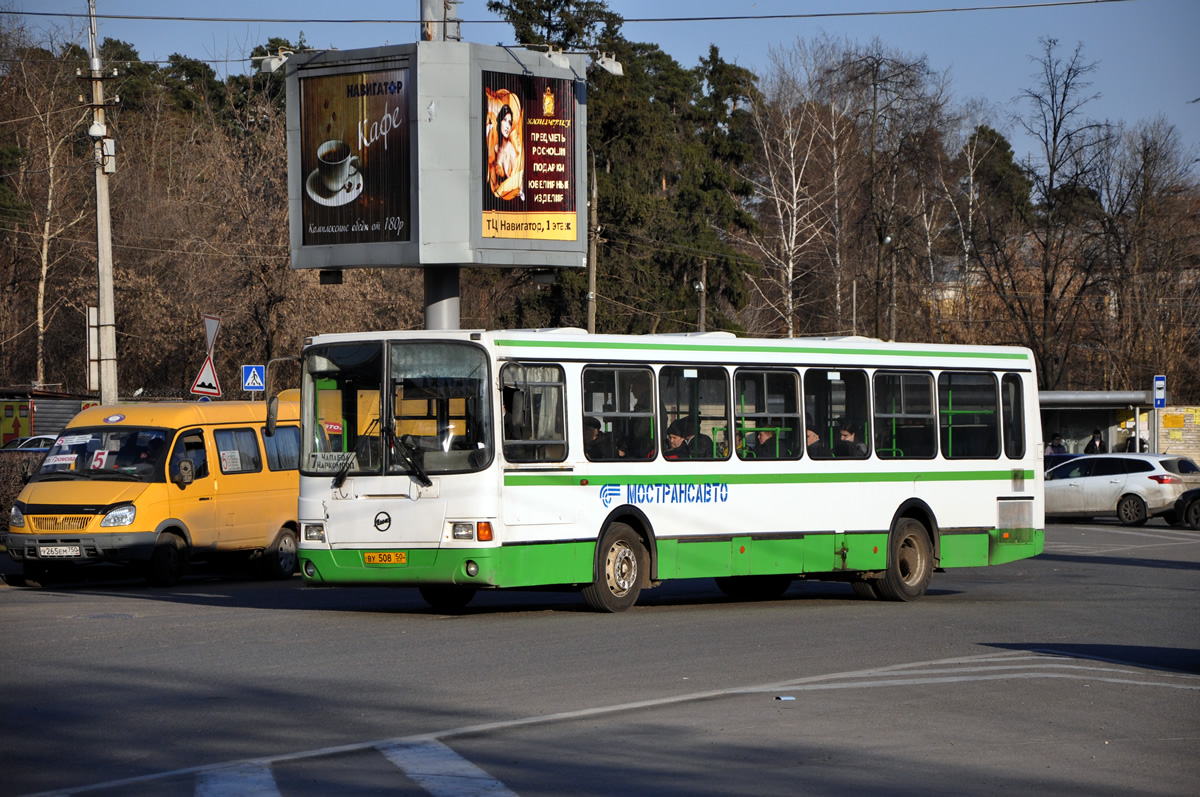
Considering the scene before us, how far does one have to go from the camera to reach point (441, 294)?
2725 cm

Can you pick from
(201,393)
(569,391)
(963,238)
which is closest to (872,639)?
(569,391)

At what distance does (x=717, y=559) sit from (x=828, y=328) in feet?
162

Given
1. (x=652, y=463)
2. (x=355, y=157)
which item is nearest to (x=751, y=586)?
(x=652, y=463)

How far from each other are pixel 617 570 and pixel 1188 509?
72.6ft

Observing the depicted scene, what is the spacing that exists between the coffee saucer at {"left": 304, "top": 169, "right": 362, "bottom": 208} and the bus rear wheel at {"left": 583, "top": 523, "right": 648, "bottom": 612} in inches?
537

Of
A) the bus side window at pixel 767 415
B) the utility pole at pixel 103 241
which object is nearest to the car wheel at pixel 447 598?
the bus side window at pixel 767 415

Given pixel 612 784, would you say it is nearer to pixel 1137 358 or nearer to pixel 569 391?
pixel 569 391

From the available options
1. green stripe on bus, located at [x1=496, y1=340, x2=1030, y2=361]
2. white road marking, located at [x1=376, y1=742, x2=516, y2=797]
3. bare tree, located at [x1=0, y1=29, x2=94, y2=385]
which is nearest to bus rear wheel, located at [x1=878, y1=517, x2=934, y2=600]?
green stripe on bus, located at [x1=496, y1=340, x2=1030, y2=361]

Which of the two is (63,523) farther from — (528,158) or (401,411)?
(528,158)

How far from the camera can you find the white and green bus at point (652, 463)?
13766mm

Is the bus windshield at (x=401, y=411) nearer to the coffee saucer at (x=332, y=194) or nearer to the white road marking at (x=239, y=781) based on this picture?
the white road marking at (x=239, y=781)

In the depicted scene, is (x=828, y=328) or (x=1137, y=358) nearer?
(x=1137, y=358)

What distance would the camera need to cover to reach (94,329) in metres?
26.2

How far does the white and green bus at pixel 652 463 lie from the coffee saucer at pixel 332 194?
1224 centimetres
